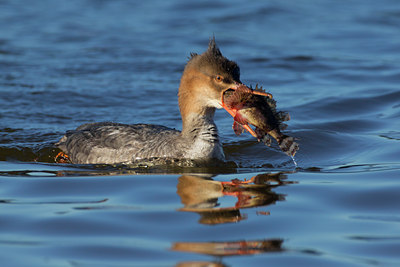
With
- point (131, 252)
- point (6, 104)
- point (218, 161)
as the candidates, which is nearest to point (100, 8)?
point (6, 104)

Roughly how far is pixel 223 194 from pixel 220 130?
474 centimetres

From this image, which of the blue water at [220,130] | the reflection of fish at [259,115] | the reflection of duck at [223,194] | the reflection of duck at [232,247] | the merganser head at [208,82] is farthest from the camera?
the merganser head at [208,82]

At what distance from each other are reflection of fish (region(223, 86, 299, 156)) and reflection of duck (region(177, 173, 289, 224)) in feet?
1.96

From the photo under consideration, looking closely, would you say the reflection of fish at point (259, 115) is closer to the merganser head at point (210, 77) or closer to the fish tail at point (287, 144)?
the fish tail at point (287, 144)

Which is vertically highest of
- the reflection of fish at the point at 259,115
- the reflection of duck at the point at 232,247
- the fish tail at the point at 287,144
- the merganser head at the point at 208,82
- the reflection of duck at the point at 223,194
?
the merganser head at the point at 208,82

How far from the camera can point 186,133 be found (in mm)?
9531

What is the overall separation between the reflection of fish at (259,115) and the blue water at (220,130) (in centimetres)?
61

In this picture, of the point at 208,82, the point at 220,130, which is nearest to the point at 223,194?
the point at 208,82

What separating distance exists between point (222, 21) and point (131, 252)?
16.6 m

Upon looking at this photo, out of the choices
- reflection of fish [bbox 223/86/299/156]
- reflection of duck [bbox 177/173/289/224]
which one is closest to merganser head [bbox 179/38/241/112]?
reflection of fish [bbox 223/86/299/156]

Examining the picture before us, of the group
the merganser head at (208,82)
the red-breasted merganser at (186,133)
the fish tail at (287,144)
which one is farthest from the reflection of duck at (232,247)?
the red-breasted merganser at (186,133)

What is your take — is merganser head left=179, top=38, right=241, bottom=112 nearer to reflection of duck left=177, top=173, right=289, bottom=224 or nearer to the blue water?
the blue water

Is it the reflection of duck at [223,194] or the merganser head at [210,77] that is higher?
the merganser head at [210,77]

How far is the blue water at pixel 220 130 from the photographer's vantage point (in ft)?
20.3
